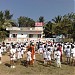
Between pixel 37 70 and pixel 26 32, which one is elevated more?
pixel 26 32

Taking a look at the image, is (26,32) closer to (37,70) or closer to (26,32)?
(26,32)

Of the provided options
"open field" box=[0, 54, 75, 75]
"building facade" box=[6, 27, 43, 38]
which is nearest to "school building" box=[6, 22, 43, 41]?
"building facade" box=[6, 27, 43, 38]

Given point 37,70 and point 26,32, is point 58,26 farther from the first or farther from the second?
point 37,70

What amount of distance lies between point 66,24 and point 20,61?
3496 cm

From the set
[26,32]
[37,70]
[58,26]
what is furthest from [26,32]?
[37,70]

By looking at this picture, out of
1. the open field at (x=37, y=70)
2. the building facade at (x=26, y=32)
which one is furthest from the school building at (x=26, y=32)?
the open field at (x=37, y=70)

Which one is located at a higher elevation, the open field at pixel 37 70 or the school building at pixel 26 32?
the school building at pixel 26 32

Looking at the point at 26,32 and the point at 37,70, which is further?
the point at 26,32

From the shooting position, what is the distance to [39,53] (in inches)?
1069

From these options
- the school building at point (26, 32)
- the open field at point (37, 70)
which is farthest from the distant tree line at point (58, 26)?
the open field at point (37, 70)

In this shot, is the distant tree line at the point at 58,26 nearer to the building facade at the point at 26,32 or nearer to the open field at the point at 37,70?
the building facade at the point at 26,32

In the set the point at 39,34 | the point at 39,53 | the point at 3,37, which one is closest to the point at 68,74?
the point at 39,53

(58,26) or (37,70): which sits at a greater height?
(58,26)

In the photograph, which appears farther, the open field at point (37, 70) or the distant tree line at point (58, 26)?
the distant tree line at point (58, 26)
